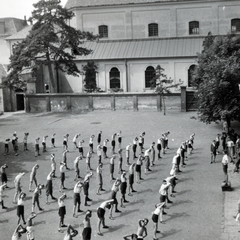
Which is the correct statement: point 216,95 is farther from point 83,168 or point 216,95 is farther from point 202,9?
point 202,9

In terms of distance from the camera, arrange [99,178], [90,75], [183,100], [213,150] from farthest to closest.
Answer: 1. [90,75]
2. [183,100]
3. [213,150]
4. [99,178]

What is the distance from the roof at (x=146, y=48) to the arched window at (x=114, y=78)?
190 centimetres

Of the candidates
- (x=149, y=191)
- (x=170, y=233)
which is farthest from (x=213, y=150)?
(x=170, y=233)

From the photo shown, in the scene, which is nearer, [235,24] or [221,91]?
[221,91]

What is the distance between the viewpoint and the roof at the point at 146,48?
47.3 m

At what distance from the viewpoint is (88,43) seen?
51188 millimetres

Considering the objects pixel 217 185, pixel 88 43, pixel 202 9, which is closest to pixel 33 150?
pixel 217 185

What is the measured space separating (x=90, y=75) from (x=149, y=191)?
102 feet

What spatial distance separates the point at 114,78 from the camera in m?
49.4

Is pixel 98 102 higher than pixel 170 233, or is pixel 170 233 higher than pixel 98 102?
pixel 98 102

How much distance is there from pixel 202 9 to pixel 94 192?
3630 cm

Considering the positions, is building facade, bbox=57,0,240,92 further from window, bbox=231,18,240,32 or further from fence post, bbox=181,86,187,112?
fence post, bbox=181,86,187,112

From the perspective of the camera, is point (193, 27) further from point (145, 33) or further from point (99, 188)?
point (99, 188)

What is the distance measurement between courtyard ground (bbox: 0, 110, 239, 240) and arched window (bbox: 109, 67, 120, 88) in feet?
47.0
